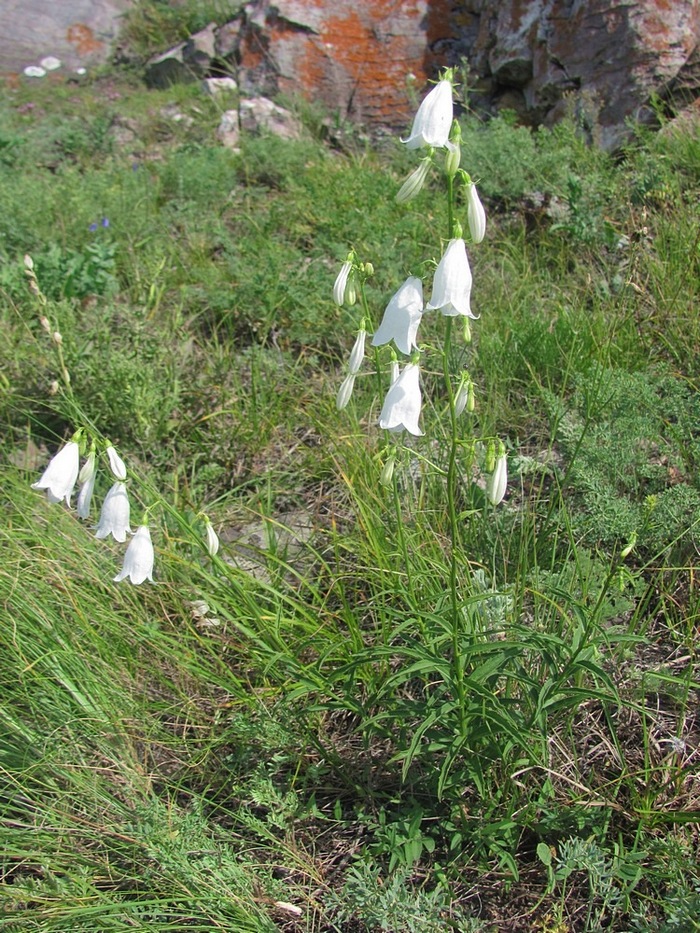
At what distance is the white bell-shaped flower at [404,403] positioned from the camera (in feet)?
5.64

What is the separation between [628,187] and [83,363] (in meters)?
2.88

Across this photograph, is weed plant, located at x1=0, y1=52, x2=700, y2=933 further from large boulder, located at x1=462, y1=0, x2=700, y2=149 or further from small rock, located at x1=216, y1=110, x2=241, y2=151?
small rock, located at x1=216, y1=110, x2=241, y2=151

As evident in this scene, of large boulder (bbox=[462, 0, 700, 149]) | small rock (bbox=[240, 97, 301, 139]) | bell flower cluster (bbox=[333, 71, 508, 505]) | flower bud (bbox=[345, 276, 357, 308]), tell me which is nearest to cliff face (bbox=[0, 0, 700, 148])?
large boulder (bbox=[462, 0, 700, 149])

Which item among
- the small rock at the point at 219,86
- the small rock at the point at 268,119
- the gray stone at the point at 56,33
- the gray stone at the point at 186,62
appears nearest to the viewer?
the small rock at the point at 268,119

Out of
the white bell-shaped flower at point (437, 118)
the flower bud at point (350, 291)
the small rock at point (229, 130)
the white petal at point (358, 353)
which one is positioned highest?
the white bell-shaped flower at point (437, 118)

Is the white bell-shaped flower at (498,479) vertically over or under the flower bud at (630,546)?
over

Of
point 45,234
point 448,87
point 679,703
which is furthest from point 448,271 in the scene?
point 45,234

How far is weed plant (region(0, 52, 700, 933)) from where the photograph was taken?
1.95m

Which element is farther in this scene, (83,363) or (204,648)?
(83,363)

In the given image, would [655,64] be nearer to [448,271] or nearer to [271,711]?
[448,271]

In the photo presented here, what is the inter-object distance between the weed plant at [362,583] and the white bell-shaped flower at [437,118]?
1.48ft

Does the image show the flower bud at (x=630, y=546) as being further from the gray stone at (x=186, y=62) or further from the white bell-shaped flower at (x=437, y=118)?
the gray stone at (x=186, y=62)

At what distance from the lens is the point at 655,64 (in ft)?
14.7

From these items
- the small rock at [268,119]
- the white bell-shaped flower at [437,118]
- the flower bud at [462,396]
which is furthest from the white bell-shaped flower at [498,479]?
the small rock at [268,119]
